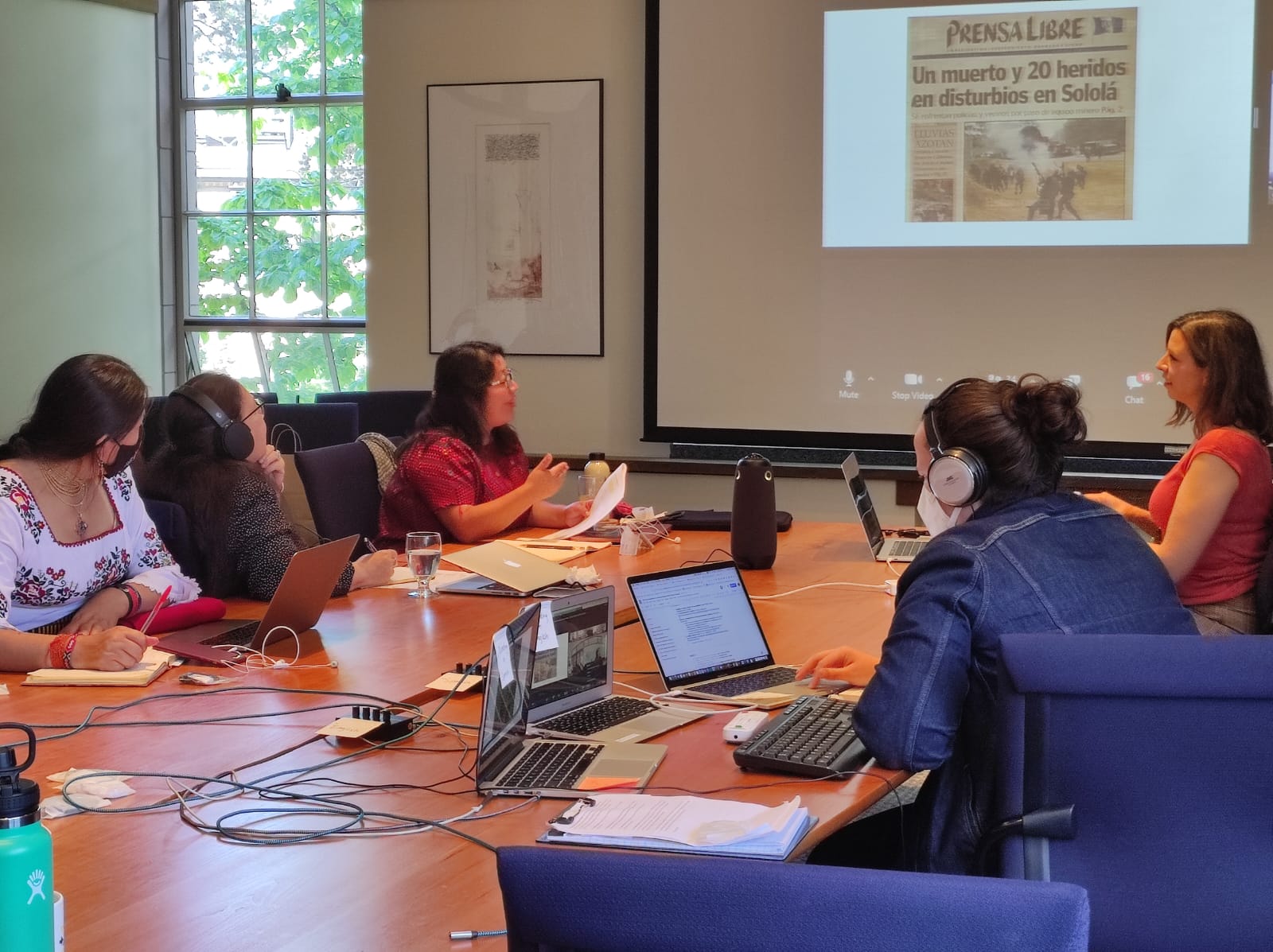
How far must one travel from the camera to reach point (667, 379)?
5.39m

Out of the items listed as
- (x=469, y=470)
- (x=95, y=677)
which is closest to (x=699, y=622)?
(x=95, y=677)

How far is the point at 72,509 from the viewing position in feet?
8.54

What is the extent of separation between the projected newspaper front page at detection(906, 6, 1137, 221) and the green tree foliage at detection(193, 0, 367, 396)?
2610 mm

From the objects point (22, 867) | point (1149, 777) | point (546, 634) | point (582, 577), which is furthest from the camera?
point (582, 577)

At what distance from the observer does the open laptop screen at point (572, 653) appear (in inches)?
77.9

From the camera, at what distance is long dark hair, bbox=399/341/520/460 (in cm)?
388

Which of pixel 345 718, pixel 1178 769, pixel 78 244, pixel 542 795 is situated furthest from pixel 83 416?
pixel 78 244

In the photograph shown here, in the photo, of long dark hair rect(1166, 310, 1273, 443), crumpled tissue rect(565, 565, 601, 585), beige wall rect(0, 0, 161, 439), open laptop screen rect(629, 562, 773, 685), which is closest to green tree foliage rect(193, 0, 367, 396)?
beige wall rect(0, 0, 161, 439)

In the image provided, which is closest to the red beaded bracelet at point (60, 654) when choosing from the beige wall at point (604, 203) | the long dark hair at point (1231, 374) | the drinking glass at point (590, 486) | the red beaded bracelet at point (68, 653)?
the red beaded bracelet at point (68, 653)

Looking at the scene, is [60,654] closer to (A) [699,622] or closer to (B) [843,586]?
(A) [699,622]

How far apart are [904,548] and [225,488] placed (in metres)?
1.80

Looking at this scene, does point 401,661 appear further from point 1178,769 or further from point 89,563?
point 1178,769

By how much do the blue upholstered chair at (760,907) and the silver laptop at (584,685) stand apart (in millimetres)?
1087

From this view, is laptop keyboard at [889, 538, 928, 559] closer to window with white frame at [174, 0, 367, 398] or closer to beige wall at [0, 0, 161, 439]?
window with white frame at [174, 0, 367, 398]
